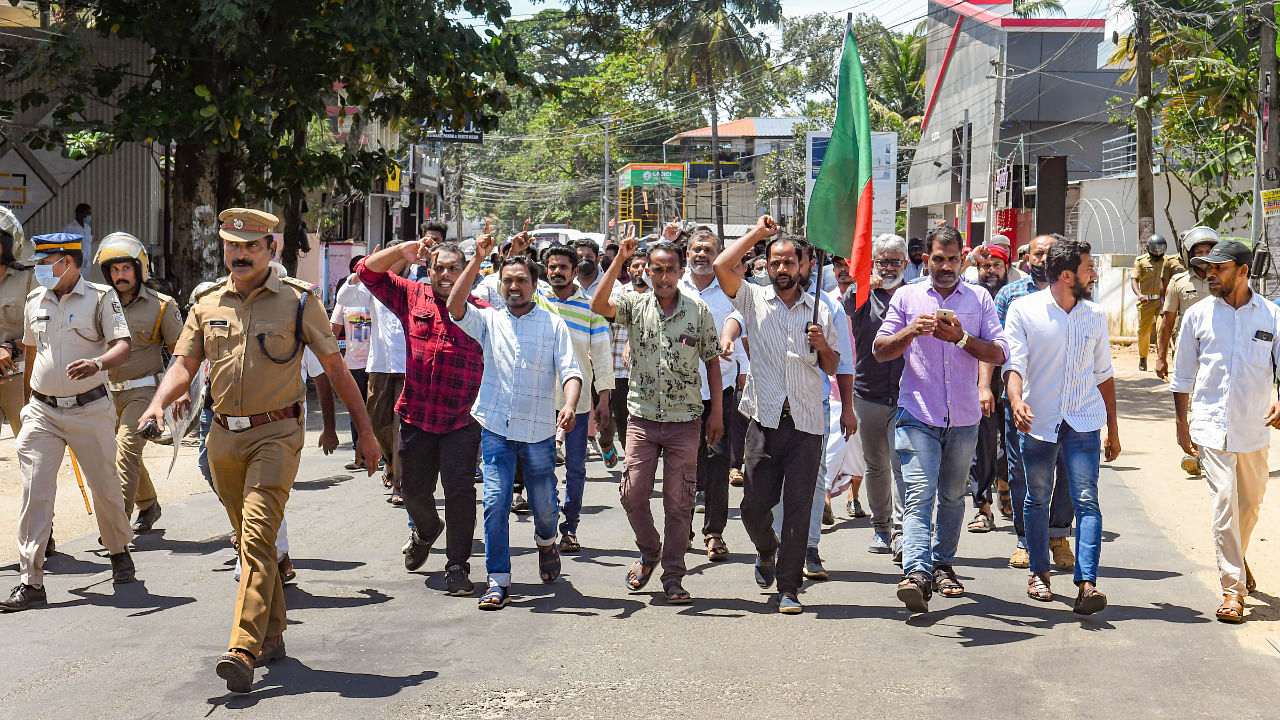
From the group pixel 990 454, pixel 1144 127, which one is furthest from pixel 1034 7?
pixel 990 454

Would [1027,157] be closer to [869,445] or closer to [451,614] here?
[869,445]

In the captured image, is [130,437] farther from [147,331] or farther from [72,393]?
[72,393]

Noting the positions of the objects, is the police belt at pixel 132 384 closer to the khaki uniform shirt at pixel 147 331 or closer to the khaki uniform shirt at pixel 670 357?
the khaki uniform shirt at pixel 147 331

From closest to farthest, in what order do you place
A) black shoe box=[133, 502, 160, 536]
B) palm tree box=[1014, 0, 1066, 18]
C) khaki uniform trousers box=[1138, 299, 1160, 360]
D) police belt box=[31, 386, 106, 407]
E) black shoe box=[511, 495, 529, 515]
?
police belt box=[31, 386, 106, 407], black shoe box=[133, 502, 160, 536], black shoe box=[511, 495, 529, 515], khaki uniform trousers box=[1138, 299, 1160, 360], palm tree box=[1014, 0, 1066, 18]

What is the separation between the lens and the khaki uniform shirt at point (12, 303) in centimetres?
801

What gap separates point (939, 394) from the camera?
22.5ft

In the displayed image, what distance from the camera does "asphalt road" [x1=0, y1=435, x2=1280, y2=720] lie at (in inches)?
207

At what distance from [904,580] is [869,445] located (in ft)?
6.27

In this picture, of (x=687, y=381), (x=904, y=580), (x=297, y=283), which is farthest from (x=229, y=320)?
(x=904, y=580)

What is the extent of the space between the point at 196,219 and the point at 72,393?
8.53m

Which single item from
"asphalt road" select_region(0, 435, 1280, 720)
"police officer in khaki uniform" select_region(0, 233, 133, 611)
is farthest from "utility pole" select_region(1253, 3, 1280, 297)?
"police officer in khaki uniform" select_region(0, 233, 133, 611)

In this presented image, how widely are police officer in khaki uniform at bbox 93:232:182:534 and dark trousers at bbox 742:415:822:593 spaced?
12.2 feet

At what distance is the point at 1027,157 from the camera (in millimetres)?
40969

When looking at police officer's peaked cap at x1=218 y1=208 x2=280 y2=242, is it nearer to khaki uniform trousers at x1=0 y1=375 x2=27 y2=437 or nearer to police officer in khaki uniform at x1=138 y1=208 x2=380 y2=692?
police officer in khaki uniform at x1=138 y1=208 x2=380 y2=692
